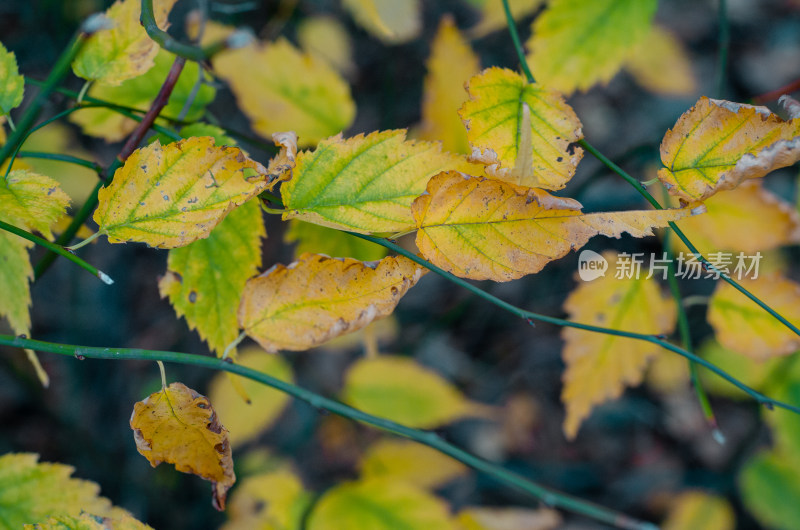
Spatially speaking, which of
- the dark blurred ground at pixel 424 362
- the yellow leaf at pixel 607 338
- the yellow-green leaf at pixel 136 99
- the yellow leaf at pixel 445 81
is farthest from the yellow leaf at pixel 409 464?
the yellow-green leaf at pixel 136 99

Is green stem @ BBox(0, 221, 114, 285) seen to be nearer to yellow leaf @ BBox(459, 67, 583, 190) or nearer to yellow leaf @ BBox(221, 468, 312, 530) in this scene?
yellow leaf @ BBox(459, 67, 583, 190)

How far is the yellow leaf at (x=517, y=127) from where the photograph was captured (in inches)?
18.6

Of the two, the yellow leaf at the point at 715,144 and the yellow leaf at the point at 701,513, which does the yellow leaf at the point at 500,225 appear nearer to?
the yellow leaf at the point at 715,144

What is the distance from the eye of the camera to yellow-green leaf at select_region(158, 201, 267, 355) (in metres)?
0.59

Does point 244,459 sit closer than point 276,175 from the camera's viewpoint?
No

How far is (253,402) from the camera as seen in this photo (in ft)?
4.14

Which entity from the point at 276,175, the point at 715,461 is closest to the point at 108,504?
the point at 276,175

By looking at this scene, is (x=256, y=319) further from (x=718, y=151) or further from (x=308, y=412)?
Result: (x=308, y=412)

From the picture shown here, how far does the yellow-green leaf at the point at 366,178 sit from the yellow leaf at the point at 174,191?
0.17 ft

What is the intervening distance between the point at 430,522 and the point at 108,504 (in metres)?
0.54

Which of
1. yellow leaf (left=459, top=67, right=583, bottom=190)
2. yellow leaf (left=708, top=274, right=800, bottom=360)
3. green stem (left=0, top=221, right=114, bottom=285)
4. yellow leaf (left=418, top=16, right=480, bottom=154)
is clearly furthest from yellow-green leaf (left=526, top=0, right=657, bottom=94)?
green stem (left=0, top=221, right=114, bottom=285)

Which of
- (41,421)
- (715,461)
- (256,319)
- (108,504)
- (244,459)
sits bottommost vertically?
(715,461)

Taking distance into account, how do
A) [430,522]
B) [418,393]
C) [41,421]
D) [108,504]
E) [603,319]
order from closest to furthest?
[108,504] → [603,319] → [430,522] → [418,393] → [41,421]

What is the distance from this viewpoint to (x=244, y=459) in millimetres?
1454
